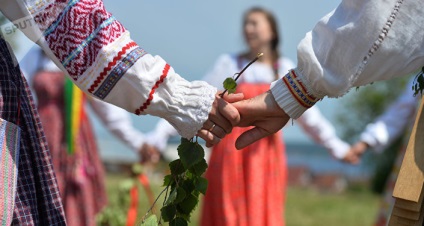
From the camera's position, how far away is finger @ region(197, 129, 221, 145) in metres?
2.39

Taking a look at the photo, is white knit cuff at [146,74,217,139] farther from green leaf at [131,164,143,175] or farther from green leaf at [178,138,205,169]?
green leaf at [131,164,143,175]

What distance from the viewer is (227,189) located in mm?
Answer: 4781

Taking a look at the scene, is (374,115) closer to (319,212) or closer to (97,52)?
(319,212)

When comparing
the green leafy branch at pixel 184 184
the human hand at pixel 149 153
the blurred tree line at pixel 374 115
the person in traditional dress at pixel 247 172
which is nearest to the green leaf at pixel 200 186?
the green leafy branch at pixel 184 184

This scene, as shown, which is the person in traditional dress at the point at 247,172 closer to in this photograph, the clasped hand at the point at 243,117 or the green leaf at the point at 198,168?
the clasped hand at the point at 243,117

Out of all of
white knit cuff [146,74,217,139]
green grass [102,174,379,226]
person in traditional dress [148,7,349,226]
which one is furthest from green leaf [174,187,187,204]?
green grass [102,174,379,226]

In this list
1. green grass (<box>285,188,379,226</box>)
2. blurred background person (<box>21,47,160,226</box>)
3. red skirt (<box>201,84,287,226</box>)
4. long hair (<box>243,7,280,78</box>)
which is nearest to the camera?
red skirt (<box>201,84,287,226</box>)

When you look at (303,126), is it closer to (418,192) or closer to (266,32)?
(266,32)

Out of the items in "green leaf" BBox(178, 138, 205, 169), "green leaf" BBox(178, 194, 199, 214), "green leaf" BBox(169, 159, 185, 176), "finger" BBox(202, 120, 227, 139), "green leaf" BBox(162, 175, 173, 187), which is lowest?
"green leaf" BBox(178, 194, 199, 214)

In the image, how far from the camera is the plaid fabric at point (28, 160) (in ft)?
7.13

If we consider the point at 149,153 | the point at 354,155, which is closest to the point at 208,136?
the point at 149,153

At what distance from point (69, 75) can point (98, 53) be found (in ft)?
0.36

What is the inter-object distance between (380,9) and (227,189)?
2.69 m

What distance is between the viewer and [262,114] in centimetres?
254
